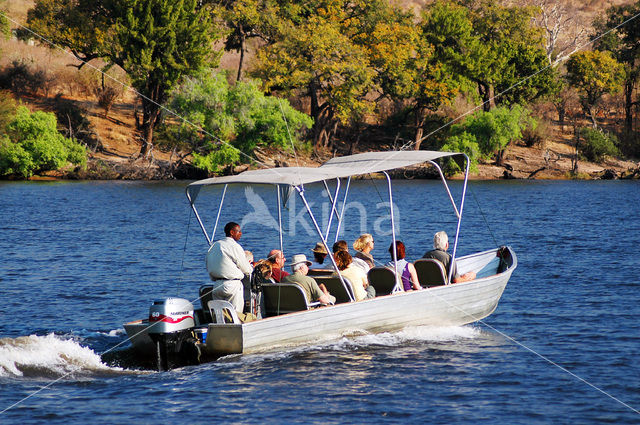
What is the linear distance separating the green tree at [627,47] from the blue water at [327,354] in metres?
52.1

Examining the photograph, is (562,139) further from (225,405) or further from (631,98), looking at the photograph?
(225,405)

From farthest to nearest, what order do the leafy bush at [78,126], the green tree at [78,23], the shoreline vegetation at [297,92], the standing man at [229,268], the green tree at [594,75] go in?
the green tree at [594,75], the leafy bush at [78,126], the green tree at [78,23], the shoreline vegetation at [297,92], the standing man at [229,268]

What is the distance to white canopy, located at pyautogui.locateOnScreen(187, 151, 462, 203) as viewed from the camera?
13.7 meters

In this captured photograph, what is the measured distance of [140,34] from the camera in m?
62.0

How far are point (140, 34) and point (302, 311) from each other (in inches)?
2066

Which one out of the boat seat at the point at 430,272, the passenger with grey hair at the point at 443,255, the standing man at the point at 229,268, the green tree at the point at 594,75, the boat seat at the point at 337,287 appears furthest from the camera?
the green tree at the point at 594,75

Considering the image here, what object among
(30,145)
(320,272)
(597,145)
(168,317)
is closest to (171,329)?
(168,317)

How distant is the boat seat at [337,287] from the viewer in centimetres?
1426

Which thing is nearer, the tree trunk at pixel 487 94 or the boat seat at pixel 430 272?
the boat seat at pixel 430 272

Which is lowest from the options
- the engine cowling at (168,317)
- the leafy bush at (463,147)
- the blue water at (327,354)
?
the blue water at (327,354)

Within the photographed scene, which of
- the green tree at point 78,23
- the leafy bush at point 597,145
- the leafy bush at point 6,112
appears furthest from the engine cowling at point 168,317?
the leafy bush at point 597,145

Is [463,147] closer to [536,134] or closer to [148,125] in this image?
[536,134]

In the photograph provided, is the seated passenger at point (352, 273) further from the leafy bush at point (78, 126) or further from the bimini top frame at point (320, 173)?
the leafy bush at point (78, 126)

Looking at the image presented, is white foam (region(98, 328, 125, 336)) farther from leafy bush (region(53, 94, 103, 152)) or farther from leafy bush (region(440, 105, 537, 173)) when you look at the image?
leafy bush (region(440, 105, 537, 173))
